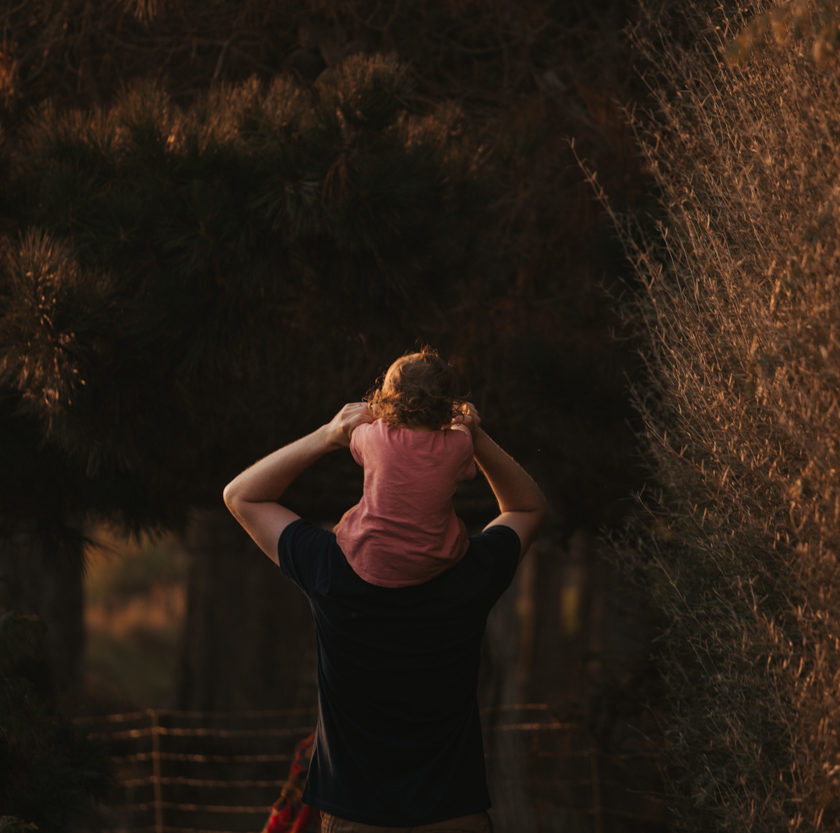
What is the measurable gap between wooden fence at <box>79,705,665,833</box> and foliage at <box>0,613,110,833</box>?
0.38 m

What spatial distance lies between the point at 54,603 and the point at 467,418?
1001cm

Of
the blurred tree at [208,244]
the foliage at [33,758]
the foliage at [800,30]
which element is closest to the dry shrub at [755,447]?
the foliage at [800,30]

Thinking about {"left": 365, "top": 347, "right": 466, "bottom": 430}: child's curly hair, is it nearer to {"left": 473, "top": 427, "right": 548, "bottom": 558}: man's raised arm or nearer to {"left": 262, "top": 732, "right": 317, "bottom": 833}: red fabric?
{"left": 473, "top": 427, "right": 548, "bottom": 558}: man's raised arm

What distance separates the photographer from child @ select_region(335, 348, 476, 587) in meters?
2.91

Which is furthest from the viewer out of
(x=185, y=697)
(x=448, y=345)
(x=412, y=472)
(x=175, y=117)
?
(x=185, y=697)

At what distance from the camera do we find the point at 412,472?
291 centimetres

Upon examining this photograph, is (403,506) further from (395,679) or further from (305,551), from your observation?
(395,679)

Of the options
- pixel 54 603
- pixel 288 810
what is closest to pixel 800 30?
pixel 288 810

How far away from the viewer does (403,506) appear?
2.92 metres

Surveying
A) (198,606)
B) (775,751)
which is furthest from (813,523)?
(198,606)

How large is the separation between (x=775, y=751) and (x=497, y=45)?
4.74 m

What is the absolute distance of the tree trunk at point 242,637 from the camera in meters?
12.7

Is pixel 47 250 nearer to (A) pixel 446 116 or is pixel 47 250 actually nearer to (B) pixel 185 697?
(A) pixel 446 116

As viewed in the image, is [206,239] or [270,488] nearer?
[270,488]
